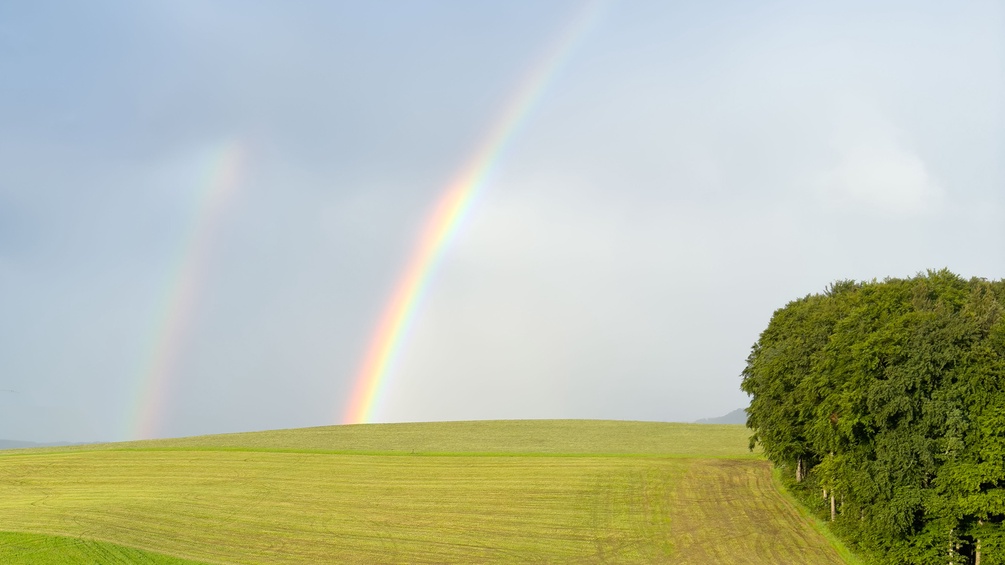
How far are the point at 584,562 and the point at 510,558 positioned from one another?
15.1 ft

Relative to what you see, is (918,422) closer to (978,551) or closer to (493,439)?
(978,551)

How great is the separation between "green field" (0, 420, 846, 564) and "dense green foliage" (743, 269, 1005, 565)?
559 centimetres

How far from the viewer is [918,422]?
37.3m

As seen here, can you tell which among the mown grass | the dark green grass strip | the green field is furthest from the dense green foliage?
the mown grass

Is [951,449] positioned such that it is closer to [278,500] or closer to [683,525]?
[683,525]

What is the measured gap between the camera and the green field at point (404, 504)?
140 ft

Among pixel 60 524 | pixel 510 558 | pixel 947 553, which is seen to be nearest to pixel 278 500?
pixel 60 524

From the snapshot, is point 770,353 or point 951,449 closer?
point 951,449

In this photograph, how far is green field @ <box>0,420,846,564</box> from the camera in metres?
42.7

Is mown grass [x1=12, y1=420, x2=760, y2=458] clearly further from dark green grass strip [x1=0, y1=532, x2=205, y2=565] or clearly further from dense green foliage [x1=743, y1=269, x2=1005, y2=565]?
dark green grass strip [x1=0, y1=532, x2=205, y2=565]

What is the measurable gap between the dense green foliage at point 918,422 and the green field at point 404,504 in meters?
5.59

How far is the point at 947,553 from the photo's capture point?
120 feet

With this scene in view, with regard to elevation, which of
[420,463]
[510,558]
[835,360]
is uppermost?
[835,360]

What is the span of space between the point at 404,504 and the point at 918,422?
124 ft
